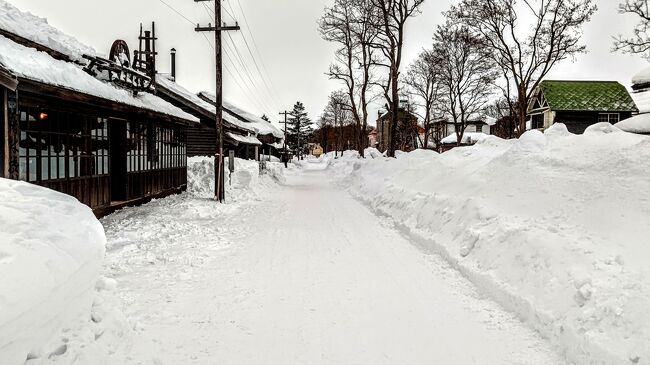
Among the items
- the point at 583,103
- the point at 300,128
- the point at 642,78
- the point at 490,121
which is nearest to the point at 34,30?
the point at 642,78

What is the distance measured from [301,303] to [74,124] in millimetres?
8095

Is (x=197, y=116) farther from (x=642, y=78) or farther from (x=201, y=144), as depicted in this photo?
(x=642, y=78)

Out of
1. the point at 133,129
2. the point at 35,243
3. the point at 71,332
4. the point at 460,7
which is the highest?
the point at 460,7

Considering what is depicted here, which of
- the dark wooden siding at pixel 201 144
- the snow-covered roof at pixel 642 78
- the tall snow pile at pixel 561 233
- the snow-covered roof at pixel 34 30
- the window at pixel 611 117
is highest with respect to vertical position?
the window at pixel 611 117

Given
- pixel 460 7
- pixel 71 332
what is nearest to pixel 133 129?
pixel 71 332

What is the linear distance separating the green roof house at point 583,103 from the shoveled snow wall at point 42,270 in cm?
3878

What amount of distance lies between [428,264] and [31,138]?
8.15 meters

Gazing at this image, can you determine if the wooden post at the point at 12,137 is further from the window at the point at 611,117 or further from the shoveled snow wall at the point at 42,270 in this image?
the window at the point at 611,117

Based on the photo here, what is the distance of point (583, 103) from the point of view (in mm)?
36531

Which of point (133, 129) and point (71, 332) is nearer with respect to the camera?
point (71, 332)

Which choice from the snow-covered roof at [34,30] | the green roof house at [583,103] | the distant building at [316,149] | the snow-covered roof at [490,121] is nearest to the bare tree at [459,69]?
the green roof house at [583,103]

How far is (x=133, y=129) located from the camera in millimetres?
14000

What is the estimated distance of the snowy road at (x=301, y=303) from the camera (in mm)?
4051

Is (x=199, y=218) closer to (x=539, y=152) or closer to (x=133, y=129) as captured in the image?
(x=133, y=129)
